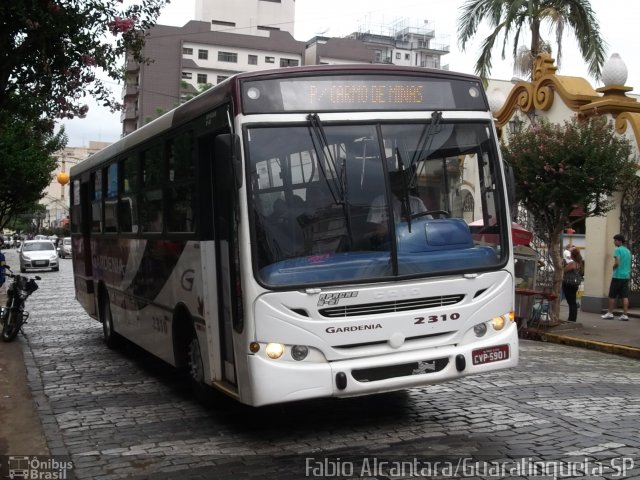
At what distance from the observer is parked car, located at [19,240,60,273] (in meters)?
36.7

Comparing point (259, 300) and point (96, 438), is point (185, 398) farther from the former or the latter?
point (259, 300)

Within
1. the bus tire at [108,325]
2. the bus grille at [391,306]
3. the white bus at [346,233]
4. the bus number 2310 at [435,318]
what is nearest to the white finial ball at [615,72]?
the white bus at [346,233]

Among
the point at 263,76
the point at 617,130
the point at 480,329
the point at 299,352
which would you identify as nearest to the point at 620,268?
the point at 617,130

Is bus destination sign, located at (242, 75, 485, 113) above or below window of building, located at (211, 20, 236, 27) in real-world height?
below

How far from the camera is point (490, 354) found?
6.47m

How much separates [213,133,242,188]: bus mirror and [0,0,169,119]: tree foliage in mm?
3128

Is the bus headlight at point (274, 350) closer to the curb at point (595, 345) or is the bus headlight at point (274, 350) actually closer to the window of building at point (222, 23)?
the curb at point (595, 345)

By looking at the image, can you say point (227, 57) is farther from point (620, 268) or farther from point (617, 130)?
point (620, 268)

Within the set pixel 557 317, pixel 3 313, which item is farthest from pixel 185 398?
pixel 557 317

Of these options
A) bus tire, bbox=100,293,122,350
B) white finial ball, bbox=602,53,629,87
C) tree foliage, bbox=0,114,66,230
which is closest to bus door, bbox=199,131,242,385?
bus tire, bbox=100,293,122,350

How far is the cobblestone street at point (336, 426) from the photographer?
19.1 feet

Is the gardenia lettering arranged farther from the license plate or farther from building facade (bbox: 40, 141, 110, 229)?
building facade (bbox: 40, 141, 110, 229)

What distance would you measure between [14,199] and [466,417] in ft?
130

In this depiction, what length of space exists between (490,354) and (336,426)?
153cm
